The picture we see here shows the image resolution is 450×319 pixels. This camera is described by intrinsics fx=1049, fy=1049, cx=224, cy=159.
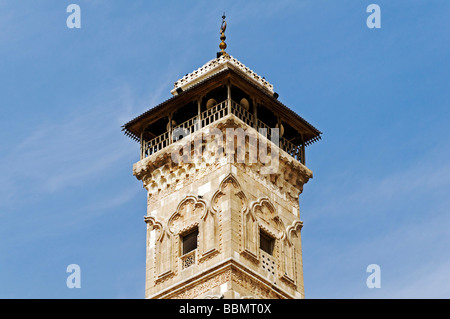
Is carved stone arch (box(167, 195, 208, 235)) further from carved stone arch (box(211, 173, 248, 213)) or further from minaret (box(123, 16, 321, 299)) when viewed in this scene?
carved stone arch (box(211, 173, 248, 213))

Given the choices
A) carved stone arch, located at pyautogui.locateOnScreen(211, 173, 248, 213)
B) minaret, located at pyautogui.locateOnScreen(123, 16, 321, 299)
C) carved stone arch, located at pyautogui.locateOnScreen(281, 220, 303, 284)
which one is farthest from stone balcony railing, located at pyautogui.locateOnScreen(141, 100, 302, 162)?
carved stone arch, located at pyautogui.locateOnScreen(281, 220, 303, 284)

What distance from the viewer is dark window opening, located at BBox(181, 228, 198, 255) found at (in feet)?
110

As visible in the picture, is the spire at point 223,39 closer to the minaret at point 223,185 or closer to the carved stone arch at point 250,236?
the minaret at point 223,185

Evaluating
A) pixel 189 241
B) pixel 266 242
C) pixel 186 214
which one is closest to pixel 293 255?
pixel 266 242

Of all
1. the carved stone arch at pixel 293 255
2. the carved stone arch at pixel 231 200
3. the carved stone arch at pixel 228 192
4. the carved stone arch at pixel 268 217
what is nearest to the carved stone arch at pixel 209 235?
the carved stone arch at pixel 231 200

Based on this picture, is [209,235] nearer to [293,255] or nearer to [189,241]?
[189,241]

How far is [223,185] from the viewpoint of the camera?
33750mm

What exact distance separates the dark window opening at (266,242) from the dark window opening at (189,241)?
211 centimetres

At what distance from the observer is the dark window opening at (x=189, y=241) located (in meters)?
33.6
